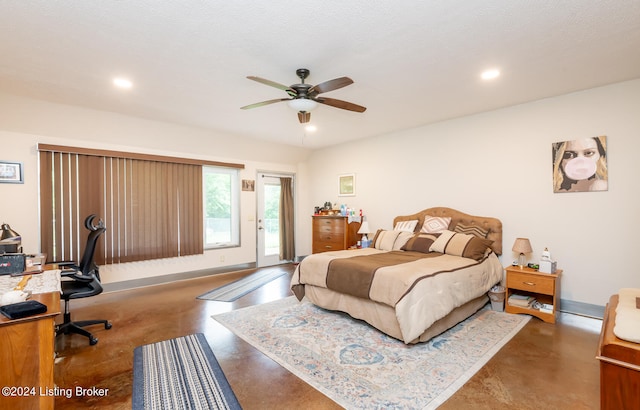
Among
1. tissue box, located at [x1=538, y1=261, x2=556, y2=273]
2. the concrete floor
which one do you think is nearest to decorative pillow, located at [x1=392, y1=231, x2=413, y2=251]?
tissue box, located at [x1=538, y1=261, x2=556, y2=273]

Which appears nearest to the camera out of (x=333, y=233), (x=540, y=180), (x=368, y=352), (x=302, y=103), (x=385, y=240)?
(x=368, y=352)

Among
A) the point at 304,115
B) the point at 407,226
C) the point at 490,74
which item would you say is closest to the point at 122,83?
the point at 304,115

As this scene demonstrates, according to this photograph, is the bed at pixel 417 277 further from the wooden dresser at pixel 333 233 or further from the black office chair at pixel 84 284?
the black office chair at pixel 84 284

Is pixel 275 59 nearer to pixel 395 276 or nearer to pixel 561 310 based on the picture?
pixel 395 276

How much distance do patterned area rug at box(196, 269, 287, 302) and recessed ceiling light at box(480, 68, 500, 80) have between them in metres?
4.10

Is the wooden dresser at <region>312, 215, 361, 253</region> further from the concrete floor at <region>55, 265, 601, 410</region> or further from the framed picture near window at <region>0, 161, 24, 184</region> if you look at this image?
the framed picture near window at <region>0, 161, 24, 184</region>

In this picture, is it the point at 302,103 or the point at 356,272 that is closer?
the point at 302,103

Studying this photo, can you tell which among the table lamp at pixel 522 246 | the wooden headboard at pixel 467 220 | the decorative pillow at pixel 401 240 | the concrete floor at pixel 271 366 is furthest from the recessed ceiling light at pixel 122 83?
the table lamp at pixel 522 246

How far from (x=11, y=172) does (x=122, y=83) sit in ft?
7.01

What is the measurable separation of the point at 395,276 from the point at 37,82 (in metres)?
4.20

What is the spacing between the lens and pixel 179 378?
7.30ft

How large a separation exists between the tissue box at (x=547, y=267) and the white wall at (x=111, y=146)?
4.90 meters

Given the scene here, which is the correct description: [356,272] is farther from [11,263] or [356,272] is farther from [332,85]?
[11,263]

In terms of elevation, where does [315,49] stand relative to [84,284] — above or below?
above
